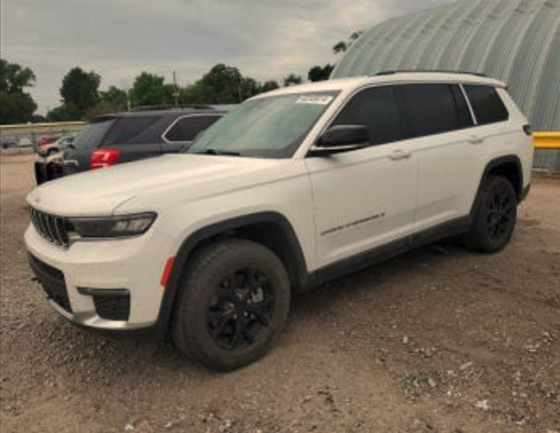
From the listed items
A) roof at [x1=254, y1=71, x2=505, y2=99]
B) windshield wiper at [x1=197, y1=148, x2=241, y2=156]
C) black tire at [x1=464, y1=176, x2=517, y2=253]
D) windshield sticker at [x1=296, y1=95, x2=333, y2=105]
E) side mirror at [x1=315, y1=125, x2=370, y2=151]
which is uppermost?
roof at [x1=254, y1=71, x2=505, y2=99]

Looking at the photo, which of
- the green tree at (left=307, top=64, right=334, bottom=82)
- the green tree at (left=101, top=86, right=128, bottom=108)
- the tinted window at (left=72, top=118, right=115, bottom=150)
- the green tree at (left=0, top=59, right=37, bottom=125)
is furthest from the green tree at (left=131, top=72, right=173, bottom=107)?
the tinted window at (left=72, top=118, right=115, bottom=150)

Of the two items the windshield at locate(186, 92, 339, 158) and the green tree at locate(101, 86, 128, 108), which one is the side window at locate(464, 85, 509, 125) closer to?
the windshield at locate(186, 92, 339, 158)

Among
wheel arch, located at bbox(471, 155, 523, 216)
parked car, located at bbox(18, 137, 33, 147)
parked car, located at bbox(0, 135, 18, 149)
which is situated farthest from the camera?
parked car, located at bbox(18, 137, 33, 147)

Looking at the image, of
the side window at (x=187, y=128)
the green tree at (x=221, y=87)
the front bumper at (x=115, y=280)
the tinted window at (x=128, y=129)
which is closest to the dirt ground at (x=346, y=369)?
the front bumper at (x=115, y=280)

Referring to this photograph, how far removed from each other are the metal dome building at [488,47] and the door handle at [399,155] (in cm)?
867

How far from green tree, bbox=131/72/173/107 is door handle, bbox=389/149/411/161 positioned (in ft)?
353

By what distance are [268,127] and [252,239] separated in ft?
3.33

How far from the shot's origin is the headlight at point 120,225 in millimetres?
3377

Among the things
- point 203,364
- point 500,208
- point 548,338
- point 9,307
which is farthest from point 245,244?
point 500,208

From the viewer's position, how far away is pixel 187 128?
333 inches

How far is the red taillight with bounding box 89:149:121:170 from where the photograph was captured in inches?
305

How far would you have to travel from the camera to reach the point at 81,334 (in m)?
4.75

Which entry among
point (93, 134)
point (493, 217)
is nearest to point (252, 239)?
point (493, 217)

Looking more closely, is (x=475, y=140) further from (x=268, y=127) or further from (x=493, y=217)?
(x=268, y=127)
